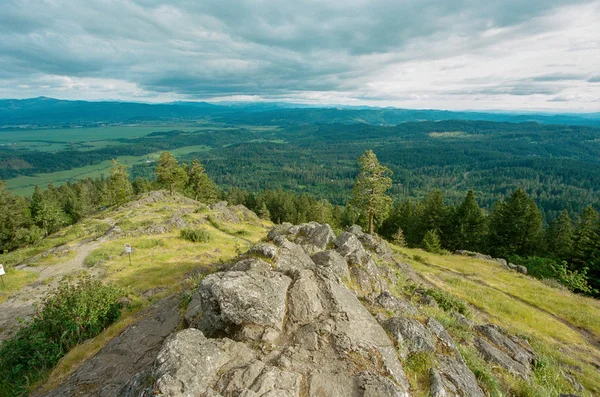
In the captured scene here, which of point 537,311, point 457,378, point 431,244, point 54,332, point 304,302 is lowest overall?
point 431,244

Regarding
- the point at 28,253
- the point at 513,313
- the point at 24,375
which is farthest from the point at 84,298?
the point at 513,313

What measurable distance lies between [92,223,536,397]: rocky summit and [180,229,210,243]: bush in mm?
25897

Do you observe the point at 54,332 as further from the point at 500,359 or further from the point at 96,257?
the point at 500,359

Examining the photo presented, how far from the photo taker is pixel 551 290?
32.5 m

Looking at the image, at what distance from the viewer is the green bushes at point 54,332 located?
41.5ft

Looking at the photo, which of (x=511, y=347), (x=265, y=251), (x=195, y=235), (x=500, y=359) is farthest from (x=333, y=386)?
(x=195, y=235)

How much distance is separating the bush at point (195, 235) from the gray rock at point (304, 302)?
97.8 ft

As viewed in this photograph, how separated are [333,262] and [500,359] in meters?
7.98

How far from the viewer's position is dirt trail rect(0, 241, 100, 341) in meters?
19.2

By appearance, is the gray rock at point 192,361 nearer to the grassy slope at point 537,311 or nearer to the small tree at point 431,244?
the grassy slope at point 537,311

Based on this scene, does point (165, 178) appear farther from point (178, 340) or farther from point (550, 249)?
point (550, 249)

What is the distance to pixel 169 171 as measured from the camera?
66.9 meters

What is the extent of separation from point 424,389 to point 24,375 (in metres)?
15.6

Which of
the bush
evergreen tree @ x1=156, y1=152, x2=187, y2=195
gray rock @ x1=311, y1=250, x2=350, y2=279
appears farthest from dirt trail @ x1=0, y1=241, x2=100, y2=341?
evergreen tree @ x1=156, y1=152, x2=187, y2=195
